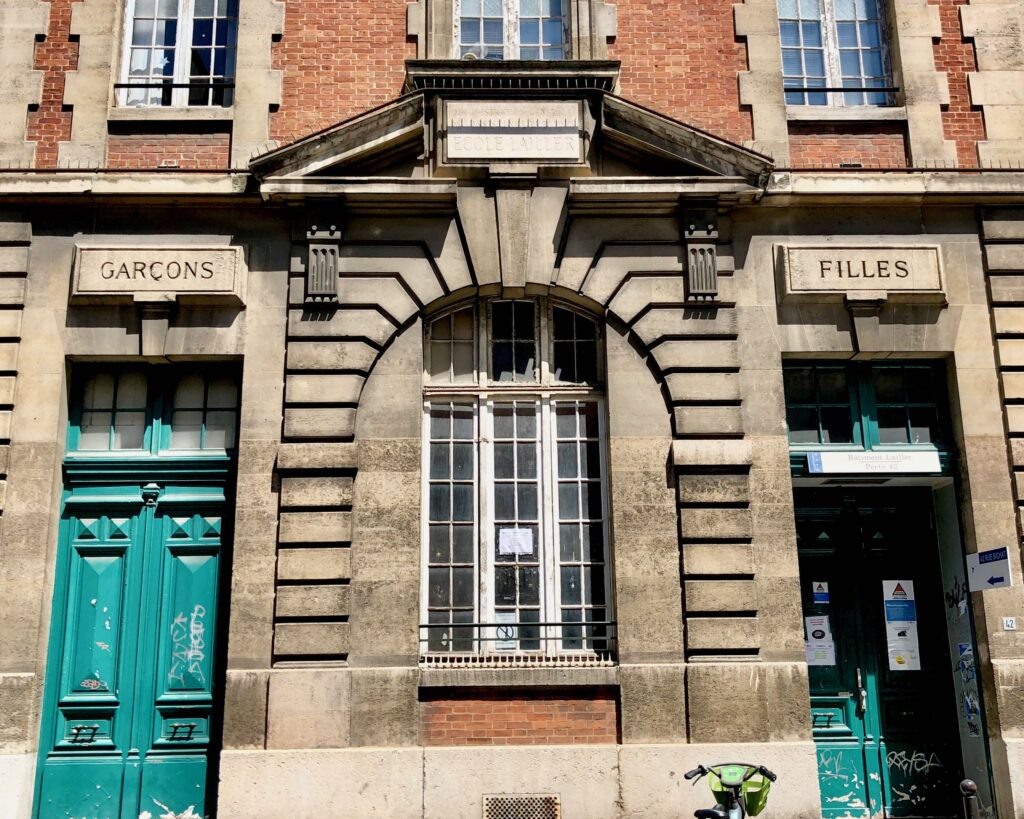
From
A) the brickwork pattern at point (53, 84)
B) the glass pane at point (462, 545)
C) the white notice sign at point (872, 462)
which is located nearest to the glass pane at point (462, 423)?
the glass pane at point (462, 545)

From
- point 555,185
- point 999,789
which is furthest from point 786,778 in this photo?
point 555,185

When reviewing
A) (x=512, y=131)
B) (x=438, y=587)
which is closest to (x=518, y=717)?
(x=438, y=587)

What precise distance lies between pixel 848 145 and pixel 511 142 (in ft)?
11.4

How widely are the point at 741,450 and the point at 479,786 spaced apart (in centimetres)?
380

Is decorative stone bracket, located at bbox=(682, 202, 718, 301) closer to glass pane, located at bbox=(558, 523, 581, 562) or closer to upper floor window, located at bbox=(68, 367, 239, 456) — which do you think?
glass pane, located at bbox=(558, 523, 581, 562)

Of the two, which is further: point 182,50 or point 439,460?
point 182,50

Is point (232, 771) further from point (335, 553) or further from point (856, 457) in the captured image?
point (856, 457)

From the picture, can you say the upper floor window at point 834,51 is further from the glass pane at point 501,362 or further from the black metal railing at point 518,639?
the black metal railing at point 518,639

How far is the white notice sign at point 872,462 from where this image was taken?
10.7 m

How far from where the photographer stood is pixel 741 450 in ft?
33.7

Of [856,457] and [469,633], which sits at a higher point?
[856,457]

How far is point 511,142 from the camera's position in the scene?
10.9 m

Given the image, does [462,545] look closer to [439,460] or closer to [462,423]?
[439,460]

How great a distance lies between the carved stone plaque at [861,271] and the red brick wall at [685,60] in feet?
4.88
